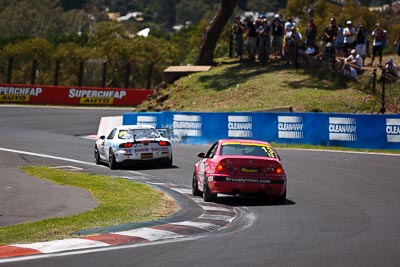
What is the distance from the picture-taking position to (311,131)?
3183 centimetres

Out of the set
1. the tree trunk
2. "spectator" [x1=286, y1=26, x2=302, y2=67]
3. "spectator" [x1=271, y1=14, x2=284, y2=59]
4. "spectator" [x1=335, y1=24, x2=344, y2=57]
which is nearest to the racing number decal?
"spectator" [x1=335, y1=24, x2=344, y2=57]

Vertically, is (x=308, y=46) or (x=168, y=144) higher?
(x=308, y=46)

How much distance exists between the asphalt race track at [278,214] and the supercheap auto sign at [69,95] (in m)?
26.1

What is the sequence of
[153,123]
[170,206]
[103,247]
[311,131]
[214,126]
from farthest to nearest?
[153,123]
[214,126]
[311,131]
[170,206]
[103,247]

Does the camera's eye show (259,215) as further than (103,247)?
Yes

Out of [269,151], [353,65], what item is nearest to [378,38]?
[353,65]

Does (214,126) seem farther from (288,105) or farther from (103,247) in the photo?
(103,247)

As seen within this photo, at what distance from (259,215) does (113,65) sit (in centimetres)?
6371

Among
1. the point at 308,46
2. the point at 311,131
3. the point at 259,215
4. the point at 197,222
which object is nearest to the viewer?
the point at 197,222

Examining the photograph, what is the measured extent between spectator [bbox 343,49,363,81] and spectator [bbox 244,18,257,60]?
5.08 m

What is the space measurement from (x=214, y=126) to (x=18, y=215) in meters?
19.7

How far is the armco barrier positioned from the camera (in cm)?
3006

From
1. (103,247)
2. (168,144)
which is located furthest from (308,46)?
(103,247)

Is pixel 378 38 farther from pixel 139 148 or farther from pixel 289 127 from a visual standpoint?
pixel 139 148
